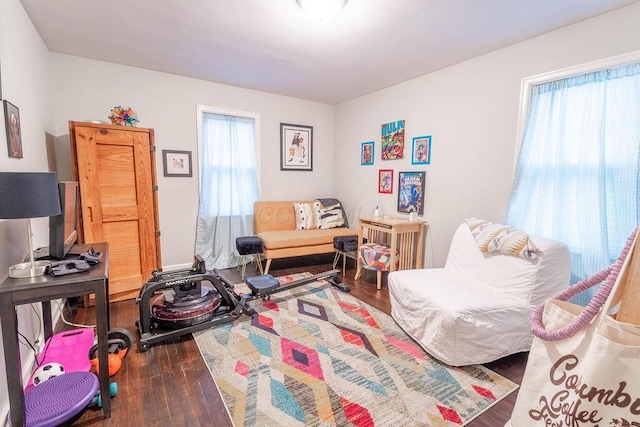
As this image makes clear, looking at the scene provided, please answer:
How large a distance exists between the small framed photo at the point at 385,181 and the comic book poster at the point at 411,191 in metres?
0.16

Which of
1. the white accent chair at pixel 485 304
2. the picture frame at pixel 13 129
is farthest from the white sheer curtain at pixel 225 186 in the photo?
the white accent chair at pixel 485 304

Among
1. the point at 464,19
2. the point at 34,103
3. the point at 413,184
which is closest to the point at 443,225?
the point at 413,184

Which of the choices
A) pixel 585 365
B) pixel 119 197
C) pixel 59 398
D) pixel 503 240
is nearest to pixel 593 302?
pixel 585 365

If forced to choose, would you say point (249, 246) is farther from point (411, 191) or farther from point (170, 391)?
point (411, 191)

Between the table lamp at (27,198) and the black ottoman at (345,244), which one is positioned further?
the black ottoman at (345,244)

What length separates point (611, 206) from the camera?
2121mm

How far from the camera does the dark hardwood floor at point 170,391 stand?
1525mm

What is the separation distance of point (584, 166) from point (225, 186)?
3.89 metres

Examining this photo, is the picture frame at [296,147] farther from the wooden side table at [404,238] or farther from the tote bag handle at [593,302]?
the tote bag handle at [593,302]

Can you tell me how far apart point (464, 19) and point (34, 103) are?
3528 mm

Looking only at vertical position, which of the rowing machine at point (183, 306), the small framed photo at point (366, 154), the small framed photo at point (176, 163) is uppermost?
the small framed photo at point (366, 154)

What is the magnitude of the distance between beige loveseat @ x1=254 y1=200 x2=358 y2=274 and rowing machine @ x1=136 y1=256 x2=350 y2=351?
1.10 meters

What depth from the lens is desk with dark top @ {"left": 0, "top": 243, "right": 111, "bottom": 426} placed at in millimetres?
1297

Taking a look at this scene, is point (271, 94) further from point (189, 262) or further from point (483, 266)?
point (483, 266)
